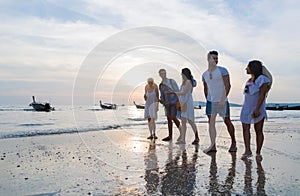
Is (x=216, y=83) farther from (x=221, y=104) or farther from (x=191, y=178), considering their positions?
(x=191, y=178)

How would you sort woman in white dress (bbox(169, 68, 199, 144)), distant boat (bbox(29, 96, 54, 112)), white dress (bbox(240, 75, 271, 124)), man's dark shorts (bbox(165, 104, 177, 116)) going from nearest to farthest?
white dress (bbox(240, 75, 271, 124)) < woman in white dress (bbox(169, 68, 199, 144)) < man's dark shorts (bbox(165, 104, 177, 116)) < distant boat (bbox(29, 96, 54, 112))

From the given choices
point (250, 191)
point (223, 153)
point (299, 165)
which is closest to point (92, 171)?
point (250, 191)

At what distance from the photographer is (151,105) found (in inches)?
350

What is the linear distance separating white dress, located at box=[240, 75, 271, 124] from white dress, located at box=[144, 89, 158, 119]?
3089 mm

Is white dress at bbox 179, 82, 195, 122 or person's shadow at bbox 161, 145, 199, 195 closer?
person's shadow at bbox 161, 145, 199, 195

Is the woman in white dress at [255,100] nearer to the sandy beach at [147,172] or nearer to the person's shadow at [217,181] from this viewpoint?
the sandy beach at [147,172]

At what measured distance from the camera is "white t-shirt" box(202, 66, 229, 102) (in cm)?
639

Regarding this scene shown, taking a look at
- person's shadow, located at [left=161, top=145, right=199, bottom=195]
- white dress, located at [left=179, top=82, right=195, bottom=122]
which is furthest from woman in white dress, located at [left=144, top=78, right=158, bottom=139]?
person's shadow, located at [left=161, top=145, right=199, bottom=195]

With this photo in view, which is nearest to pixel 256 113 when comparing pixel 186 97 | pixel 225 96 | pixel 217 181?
pixel 225 96

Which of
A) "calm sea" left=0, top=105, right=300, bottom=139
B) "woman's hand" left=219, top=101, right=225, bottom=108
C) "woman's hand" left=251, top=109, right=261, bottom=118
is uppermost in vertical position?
"woman's hand" left=219, top=101, right=225, bottom=108

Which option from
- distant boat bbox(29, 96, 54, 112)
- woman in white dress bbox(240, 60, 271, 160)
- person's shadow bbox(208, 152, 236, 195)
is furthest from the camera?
distant boat bbox(29, 96, 54, 112)

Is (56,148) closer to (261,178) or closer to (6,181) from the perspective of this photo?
(6,181)

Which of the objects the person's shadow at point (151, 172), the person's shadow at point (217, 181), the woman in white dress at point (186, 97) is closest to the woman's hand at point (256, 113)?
the person's shadow at point (217, 181)

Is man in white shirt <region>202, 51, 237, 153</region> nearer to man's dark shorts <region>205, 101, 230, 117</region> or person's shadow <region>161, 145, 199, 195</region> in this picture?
man's dark shorts <region>205, 101, 230, 117</region>
